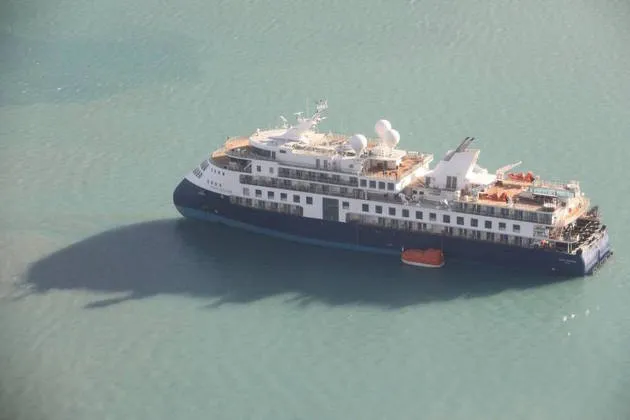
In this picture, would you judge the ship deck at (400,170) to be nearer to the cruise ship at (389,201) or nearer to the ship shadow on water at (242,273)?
the cruise ship at (389,201)

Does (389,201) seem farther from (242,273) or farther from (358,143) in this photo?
(242,273)

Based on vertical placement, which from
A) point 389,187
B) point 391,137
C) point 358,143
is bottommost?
point 389,187

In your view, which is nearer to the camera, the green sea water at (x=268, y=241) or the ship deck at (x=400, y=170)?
the green sea water at (x=268, y=241)

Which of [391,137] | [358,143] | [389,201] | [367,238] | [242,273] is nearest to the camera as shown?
[242,273]

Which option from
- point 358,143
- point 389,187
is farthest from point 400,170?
point 358,143

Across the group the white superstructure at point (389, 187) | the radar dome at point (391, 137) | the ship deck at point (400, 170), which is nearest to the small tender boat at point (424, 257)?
the white superstructure at point (389, 187)

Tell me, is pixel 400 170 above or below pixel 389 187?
above
